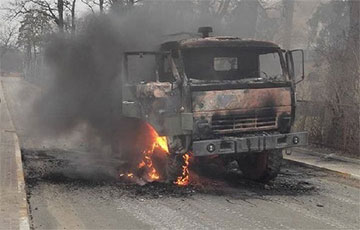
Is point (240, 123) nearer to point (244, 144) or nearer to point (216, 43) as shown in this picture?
point (244, 144)

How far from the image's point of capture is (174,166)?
25.0 ft

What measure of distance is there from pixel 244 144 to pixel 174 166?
1.17m

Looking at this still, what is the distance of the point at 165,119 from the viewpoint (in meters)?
7.30

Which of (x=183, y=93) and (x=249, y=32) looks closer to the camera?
(x=183, y=93)

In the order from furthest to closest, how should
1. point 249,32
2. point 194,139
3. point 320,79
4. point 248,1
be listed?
1. point 248,1
2. point 249,32
3. point 320,79
4. point 194,139

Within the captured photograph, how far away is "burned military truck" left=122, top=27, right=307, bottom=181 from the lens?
23.9ft

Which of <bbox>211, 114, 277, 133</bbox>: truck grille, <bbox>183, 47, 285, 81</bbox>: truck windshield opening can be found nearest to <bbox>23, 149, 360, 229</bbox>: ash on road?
<bbox>211, 114, 277, 133</bbox>: truck grille

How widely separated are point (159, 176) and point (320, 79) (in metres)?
5.82

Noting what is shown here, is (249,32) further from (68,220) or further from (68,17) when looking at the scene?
(68,220)

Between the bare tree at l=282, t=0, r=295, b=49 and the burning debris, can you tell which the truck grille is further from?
the bare tree at l=282, t=0, r=295, b=49

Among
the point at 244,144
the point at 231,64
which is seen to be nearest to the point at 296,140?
the point at 244,144

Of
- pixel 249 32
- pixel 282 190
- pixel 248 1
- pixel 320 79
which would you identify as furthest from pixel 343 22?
pixel 282 190

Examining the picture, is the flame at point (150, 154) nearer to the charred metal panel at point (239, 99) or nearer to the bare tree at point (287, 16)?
the charred metal panel at point (239, 99)

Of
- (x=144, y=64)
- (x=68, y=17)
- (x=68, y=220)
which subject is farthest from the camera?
(x=68, y=17)
